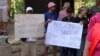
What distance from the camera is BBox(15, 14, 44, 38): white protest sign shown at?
9.40 m

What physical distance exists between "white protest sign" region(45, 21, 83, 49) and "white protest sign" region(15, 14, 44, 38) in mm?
352

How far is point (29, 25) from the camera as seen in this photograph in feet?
31.3

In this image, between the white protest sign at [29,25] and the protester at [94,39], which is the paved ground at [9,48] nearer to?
the white protest sign at [29,25]

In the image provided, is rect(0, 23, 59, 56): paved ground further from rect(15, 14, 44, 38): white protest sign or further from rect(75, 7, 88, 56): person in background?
rect(75, 7, 88, 56): person in background

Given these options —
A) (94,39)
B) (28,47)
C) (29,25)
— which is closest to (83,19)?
(29,25)

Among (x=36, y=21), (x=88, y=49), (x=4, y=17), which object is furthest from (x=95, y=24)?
(x=4, y=17)

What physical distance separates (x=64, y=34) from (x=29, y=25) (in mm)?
1014

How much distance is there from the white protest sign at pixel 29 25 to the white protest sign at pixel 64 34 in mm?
352

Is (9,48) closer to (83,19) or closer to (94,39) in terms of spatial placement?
(83,19)

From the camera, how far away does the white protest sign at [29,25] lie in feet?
30.8

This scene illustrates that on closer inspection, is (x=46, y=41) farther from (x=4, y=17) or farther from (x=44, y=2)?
(x=44, y=2)

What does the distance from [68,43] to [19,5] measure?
11770 millimetres

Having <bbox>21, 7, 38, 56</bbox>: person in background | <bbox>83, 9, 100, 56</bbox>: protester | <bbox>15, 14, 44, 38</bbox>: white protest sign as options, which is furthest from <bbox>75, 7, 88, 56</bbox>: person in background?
<bbox>83, 9, 100, 56</bbox>: protester

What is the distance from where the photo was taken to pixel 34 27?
9516mm
